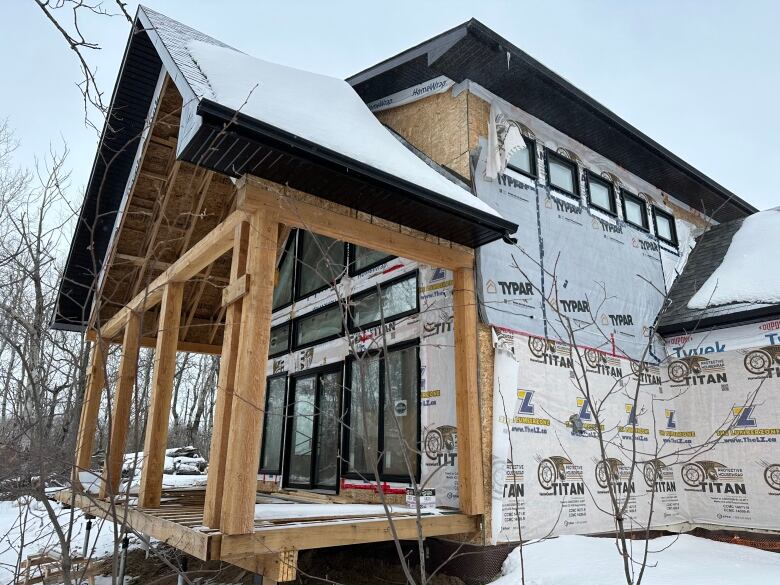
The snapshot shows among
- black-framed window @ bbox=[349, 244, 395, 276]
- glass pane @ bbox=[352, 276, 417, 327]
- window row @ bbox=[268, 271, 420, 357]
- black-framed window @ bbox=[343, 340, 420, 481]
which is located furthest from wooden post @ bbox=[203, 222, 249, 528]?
black-framed window @ bbox=[349, 244, 395, 276]

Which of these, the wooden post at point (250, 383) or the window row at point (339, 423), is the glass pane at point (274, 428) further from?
the wooden post at point (250, 383)

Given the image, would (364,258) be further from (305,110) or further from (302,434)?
(305,110)

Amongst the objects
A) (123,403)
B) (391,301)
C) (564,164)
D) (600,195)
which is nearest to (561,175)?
(564,164)

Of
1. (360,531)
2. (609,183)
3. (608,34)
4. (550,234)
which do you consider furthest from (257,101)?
(608,34)

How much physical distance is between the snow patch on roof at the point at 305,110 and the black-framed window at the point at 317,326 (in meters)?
2.99

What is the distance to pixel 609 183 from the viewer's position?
9305 millimetres

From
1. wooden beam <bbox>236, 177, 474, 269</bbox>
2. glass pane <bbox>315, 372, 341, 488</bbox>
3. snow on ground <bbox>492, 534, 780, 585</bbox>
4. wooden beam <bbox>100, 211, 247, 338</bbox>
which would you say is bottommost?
snow on ground <bbox>492, 534, 780, 585</bbox>

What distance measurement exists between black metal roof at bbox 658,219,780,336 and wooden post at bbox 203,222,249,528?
17.1ft

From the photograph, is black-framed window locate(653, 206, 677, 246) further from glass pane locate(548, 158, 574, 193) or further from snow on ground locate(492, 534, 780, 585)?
snow on ground locate(492, 534, 780, 585)

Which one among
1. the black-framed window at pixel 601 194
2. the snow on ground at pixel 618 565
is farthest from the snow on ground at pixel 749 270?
the snow on ground at pixel 618 565

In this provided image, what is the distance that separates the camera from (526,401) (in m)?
6.48

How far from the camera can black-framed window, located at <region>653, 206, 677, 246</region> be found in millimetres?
10118

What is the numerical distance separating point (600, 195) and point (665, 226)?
2.23 meters

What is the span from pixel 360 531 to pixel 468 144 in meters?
4.72
